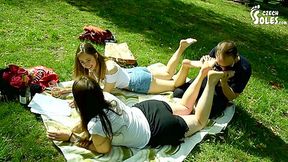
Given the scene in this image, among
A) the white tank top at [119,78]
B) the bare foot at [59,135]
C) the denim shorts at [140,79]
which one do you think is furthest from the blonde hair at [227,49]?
the bare foot at [59,135]

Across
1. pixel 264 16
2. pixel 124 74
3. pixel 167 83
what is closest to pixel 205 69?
pixel 167 83

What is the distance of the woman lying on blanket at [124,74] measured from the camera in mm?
5102

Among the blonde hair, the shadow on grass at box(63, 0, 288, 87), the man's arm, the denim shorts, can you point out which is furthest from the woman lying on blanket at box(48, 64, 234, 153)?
the shadow on grass at box(63, 0, 288, 87)

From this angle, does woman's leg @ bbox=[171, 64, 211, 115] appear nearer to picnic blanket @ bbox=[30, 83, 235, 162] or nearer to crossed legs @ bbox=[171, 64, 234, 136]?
crossed legs @ bbox=[171, 64, 234, 136]

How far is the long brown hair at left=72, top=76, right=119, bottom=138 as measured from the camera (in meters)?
4.02

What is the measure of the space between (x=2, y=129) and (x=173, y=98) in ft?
7.92

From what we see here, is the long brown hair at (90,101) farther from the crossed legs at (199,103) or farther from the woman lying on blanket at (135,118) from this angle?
the crossed legs at (199,103)

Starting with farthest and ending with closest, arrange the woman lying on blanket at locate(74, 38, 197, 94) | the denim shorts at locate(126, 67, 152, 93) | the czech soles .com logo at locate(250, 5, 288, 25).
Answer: the czech soles .com logo at locate(250, 5, 288, 25), the denim shorts at locate(126, 67, 152, 93), the woman lying on blanket at locate(74, 38, 197, 94)

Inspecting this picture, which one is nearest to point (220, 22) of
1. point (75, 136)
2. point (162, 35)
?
point (162, 35)

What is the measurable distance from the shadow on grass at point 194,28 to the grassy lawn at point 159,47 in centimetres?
3

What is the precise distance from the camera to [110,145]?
4.52 meters

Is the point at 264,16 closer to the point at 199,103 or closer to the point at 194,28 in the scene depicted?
the point at 194,28

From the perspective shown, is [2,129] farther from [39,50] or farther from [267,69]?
[267,69]

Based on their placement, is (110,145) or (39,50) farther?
(39,50)
